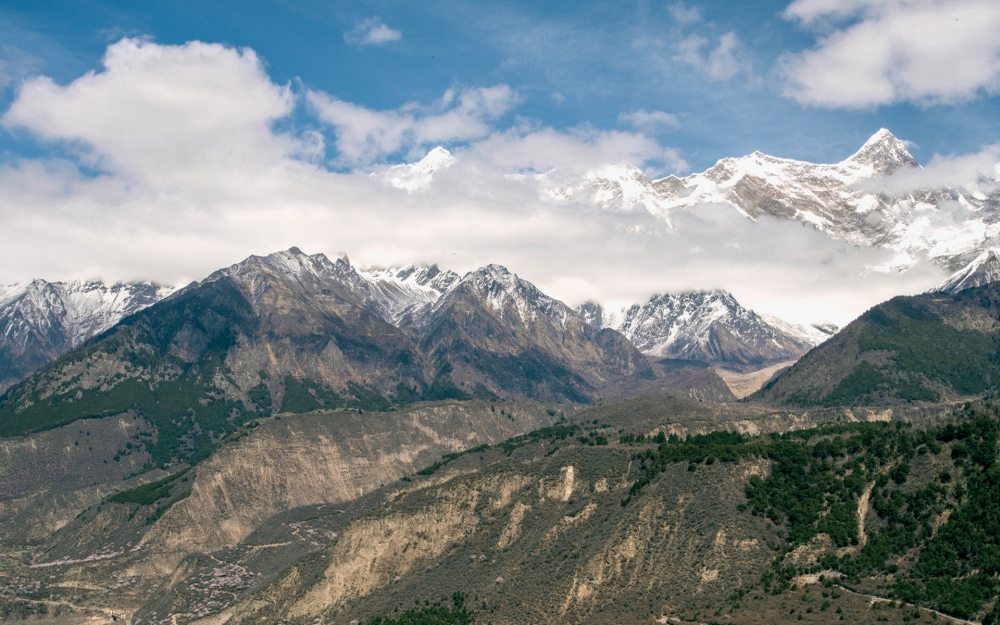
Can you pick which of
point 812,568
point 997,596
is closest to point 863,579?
point 812,568

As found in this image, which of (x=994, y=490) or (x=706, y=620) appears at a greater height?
(x=994, y=490)

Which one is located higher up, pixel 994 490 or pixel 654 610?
pixel 994 490

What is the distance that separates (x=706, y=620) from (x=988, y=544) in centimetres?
4494

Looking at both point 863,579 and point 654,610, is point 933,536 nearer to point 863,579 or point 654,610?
point 863,579

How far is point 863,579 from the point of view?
190625 mm

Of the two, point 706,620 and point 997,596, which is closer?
point 997,596

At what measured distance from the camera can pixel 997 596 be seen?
562 ft

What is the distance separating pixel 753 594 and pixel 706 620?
34.4 ft

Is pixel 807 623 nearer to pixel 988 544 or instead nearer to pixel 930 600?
pixel 930 600

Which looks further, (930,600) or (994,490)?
(994,490)

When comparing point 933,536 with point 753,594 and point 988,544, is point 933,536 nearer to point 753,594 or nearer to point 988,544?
point 988,544

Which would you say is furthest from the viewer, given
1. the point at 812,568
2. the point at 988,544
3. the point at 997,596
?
the point at 812,568

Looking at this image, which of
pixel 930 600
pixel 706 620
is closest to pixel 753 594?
pixel 706 620

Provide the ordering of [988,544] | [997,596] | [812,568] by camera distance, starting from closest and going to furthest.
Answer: [997,596], [988,544], [812,568]
